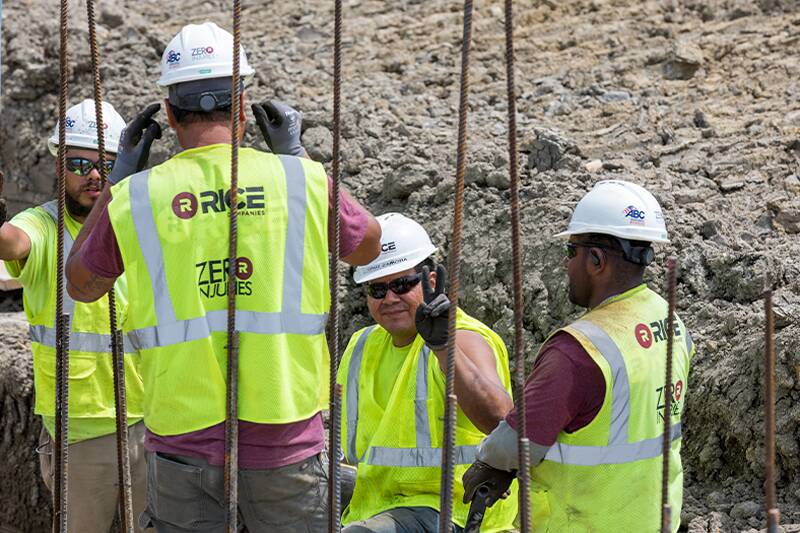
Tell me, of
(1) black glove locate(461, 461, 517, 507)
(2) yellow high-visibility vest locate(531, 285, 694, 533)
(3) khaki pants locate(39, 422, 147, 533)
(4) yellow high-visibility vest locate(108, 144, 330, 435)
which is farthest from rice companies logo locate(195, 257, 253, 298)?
(3) khaki pants locate(39, 422, 147, 533)

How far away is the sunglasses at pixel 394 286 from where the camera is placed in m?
5.10

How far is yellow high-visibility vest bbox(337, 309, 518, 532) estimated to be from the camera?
480 cm

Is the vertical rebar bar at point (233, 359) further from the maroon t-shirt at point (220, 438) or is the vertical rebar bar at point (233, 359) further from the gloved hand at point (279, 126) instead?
the gloved hand at point (279, 126)

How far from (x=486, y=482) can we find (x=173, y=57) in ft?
5.97

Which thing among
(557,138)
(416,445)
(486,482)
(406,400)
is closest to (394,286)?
(406,400)

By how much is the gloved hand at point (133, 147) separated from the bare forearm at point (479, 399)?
1.35 meters

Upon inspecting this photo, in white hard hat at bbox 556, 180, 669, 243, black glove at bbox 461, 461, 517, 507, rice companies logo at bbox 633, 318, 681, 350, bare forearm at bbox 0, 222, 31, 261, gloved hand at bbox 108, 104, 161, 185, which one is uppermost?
gloved hand at bbox 108, 104, 161, 185

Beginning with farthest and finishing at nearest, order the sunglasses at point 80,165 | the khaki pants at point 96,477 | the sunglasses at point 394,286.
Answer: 1. the sunglasses at point 80,165
2. the khaki pants at point 96,477
3. the sunglasses at point 394,286

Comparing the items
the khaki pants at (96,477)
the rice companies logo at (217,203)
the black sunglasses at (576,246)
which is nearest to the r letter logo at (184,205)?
the rice companies logo at (217,203)

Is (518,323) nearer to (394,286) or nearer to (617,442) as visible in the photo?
(617,442)

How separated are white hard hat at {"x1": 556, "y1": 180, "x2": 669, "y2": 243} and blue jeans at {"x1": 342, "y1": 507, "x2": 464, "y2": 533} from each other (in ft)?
4.26

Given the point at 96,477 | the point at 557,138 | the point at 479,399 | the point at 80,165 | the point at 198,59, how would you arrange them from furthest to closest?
the point at 557,138, the point at 80,165, the point at 96,477, the point at 479,399, the point at 198,59

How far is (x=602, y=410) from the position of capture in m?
3.95

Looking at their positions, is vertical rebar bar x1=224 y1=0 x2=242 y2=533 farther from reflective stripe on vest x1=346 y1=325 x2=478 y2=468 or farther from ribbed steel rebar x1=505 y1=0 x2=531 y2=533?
reflective stripe on vest x1=346 y1=325 x2=478 y2=468
